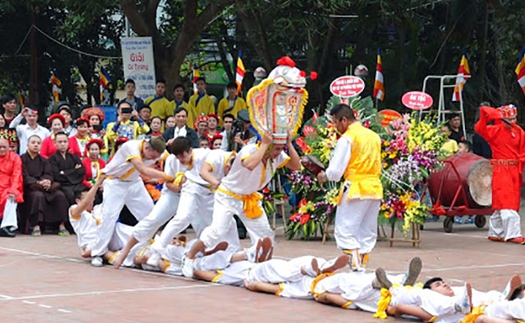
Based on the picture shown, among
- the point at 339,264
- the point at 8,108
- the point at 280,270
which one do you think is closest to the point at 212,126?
the point at 8,108

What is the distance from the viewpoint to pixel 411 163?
14.3 meters

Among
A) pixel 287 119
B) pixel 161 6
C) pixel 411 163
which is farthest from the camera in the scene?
pixel 161 6

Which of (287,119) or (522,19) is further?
(522,19)

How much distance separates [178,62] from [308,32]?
2974 mm

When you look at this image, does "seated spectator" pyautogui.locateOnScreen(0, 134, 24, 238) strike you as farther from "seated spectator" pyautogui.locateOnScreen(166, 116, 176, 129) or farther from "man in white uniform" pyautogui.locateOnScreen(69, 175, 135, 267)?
"man in white uniform" pyautogui.locateOnScreen(69, 175, 135, 267)

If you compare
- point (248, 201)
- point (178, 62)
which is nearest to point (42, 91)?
point (178, 62)

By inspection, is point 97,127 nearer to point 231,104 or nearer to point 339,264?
point 231,104

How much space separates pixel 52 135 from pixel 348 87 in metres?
4.85

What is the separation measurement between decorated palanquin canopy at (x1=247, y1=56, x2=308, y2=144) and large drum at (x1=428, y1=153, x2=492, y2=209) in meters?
6.23

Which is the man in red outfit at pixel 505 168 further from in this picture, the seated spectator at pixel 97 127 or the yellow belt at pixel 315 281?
the yellow belt at pixel 315 281

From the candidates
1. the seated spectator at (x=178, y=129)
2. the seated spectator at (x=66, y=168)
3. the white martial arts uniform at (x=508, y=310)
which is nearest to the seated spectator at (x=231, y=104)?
the seated spectator at (x=178, y=129)

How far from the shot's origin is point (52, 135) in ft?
54.8

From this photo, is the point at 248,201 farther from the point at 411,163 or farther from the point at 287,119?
the point at 411,163

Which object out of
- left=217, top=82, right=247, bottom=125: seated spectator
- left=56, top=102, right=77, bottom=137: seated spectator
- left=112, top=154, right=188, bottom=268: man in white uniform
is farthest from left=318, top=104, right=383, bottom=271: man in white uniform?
left=217, top=82, right=247, bottom=125: seated spectator
